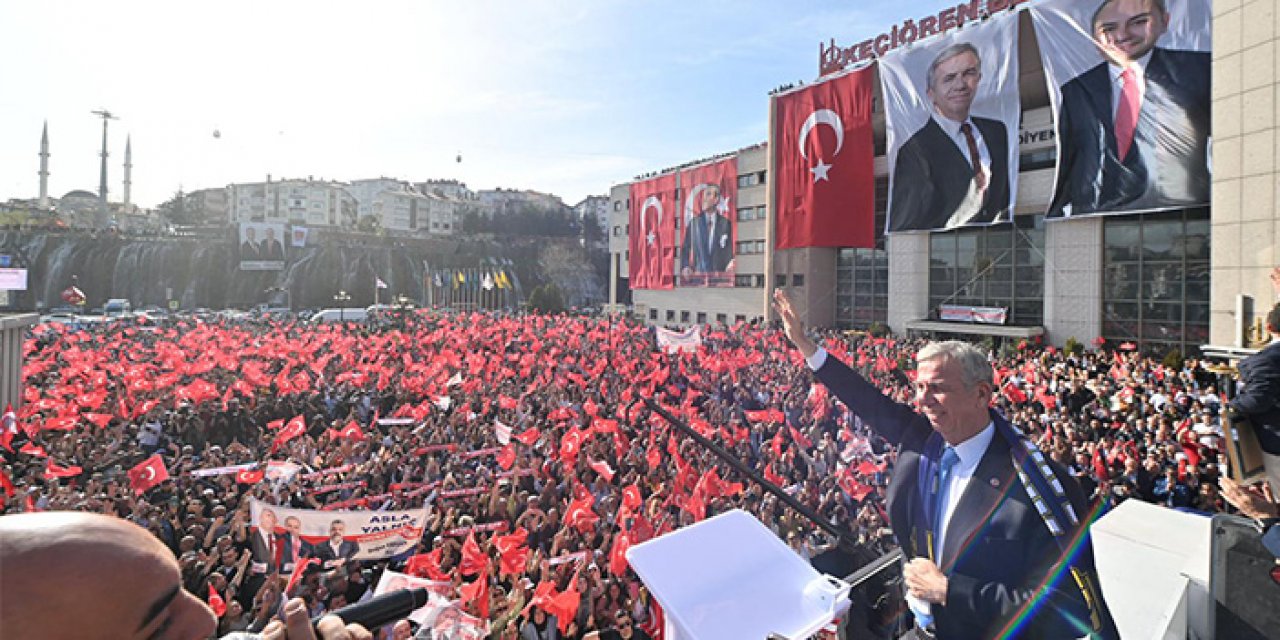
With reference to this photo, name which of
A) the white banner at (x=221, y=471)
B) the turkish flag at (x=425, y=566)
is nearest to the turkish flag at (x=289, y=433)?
the white banner at (x=221, y=471)

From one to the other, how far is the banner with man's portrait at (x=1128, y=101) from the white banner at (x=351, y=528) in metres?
27.0

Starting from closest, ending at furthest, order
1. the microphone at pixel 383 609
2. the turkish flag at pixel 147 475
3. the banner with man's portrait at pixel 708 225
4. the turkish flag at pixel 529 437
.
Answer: the microphone at pixel 383 609 → the turkish flag at pixel 147 475 → the turkish flag at pixel 529 437 → the banner with man's portrait at pixel 708 225

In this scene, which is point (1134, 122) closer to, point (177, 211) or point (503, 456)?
point (503, 456)

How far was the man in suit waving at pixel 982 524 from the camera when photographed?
2168mm

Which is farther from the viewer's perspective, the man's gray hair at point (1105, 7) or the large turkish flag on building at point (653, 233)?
the large turkish flag on building at point (653, 233)

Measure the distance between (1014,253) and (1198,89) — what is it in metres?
9.97

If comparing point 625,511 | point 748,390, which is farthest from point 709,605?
point 748,390

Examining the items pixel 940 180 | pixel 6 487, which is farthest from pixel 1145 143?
pixel 6 487

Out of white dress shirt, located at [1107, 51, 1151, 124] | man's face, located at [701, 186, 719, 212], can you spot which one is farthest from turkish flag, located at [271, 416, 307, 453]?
man's face, located at [701, 186, 719, 212]

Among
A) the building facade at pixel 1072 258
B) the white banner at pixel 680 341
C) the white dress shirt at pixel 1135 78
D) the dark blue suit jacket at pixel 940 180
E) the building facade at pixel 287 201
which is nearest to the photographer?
the building facade at pixel 1072 258

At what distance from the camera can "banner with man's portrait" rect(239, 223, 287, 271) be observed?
73312 mm

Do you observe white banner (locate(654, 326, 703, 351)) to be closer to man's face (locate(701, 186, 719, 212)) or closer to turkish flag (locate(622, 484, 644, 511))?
turkish flag (locate(622, 484, 644, 511))

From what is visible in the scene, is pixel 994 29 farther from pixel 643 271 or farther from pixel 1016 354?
pixel 643 271

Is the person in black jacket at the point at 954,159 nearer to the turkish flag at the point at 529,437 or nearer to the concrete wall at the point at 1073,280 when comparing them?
the concrete wall at the point at 1073,280
